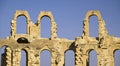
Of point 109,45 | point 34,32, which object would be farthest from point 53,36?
point 109,45

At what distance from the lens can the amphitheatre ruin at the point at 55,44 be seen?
54344mm

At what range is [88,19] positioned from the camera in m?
56.0

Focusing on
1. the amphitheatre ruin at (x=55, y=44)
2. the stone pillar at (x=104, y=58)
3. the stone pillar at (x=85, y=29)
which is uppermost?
the stone pillar at (x=85, y=29)

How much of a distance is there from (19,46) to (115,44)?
10401 mm

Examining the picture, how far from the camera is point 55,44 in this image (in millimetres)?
55188

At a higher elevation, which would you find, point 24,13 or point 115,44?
point 24,13

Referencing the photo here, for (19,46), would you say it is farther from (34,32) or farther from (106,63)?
(106,63)

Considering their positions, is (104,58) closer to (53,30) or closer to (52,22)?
(53,30)

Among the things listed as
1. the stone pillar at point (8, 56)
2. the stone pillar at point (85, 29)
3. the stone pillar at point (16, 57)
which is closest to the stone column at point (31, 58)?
the stone pillar at point (16, 57)

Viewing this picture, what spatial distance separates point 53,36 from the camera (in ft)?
183

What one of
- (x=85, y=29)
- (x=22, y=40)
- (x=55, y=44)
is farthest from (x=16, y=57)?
(x=85, y=29)

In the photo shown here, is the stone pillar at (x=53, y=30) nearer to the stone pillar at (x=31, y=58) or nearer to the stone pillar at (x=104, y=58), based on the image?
the stone pillar at (x=31, y=58)

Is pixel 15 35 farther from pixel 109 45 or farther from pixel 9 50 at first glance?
pixel 109 45

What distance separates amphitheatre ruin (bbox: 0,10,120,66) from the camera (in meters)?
54.3
